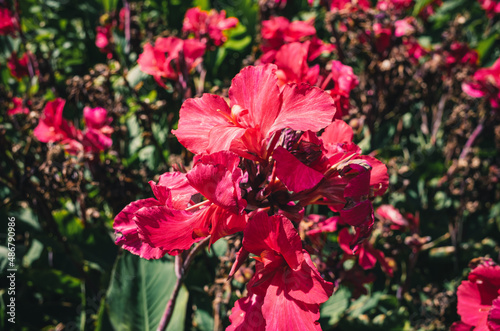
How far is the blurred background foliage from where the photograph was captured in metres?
0.96

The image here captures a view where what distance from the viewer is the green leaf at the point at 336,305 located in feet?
3.41

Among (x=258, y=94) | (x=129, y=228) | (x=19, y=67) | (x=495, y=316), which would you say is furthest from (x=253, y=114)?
(x=19, y=67)

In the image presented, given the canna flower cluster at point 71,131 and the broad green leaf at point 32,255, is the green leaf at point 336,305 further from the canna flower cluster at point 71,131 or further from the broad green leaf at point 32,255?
the broad green leaf at point 32,255

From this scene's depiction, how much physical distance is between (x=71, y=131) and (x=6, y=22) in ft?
2.61

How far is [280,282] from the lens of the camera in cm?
55

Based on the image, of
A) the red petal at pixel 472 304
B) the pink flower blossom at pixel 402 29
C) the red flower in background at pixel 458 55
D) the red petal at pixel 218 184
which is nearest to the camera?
the red petal at pixel 218 184

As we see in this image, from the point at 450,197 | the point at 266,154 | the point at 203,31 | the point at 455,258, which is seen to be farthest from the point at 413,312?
the point at 203,31

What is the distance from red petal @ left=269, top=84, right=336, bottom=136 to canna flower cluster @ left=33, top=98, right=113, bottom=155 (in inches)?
27.1

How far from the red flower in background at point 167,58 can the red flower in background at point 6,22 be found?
859 millimetres

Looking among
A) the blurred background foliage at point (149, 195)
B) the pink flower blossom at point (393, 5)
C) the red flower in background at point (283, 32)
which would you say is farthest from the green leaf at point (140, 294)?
the pink flower blossom at point (393, 5)

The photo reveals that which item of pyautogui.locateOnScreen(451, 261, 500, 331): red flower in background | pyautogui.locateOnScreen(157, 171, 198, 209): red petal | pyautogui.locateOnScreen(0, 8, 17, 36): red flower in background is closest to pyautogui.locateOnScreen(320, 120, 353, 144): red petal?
pyautogui.locateOnScreen(157, 171, 198, 209): red petal

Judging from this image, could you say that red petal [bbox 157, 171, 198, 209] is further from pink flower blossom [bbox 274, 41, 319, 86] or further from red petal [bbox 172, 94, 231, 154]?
pink flower blossom [bbox 274, 41, 319, 86]

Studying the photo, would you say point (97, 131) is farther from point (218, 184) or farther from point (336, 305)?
point (336, 305)

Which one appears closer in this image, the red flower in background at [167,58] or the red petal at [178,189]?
the red petal at [178,189]
